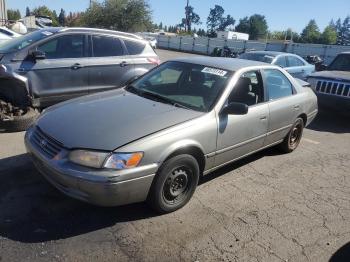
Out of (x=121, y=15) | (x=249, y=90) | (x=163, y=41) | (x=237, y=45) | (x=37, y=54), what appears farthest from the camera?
(x=163, y=41)

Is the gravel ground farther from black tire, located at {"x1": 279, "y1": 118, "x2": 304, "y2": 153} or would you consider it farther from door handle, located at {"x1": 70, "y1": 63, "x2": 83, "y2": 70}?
door handle, located at {"x1": 70, "y1": 63, "x2": 83, "y2": 70}

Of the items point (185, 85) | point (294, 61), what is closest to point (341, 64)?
point (294, 61)

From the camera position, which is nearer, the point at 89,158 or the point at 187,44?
the point at 89,158

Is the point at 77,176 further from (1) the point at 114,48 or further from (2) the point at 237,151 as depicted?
(1) the point at 114,48

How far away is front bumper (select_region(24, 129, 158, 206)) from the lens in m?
3.40

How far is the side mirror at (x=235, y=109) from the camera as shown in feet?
14.3

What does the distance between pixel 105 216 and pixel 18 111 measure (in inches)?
139

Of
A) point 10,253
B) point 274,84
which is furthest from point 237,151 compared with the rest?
point 10,253

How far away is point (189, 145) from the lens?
13.1 ft

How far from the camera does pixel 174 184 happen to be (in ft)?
13.2

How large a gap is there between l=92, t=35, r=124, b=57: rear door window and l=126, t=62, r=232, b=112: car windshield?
2.55m

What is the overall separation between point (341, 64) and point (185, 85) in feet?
22.0

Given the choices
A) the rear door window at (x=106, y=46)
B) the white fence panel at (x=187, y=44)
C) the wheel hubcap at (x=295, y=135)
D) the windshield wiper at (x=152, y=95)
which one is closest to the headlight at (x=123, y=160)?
the windshield wiper at (x=152, y=95)

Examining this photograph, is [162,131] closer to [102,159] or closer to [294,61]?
[102,159]
